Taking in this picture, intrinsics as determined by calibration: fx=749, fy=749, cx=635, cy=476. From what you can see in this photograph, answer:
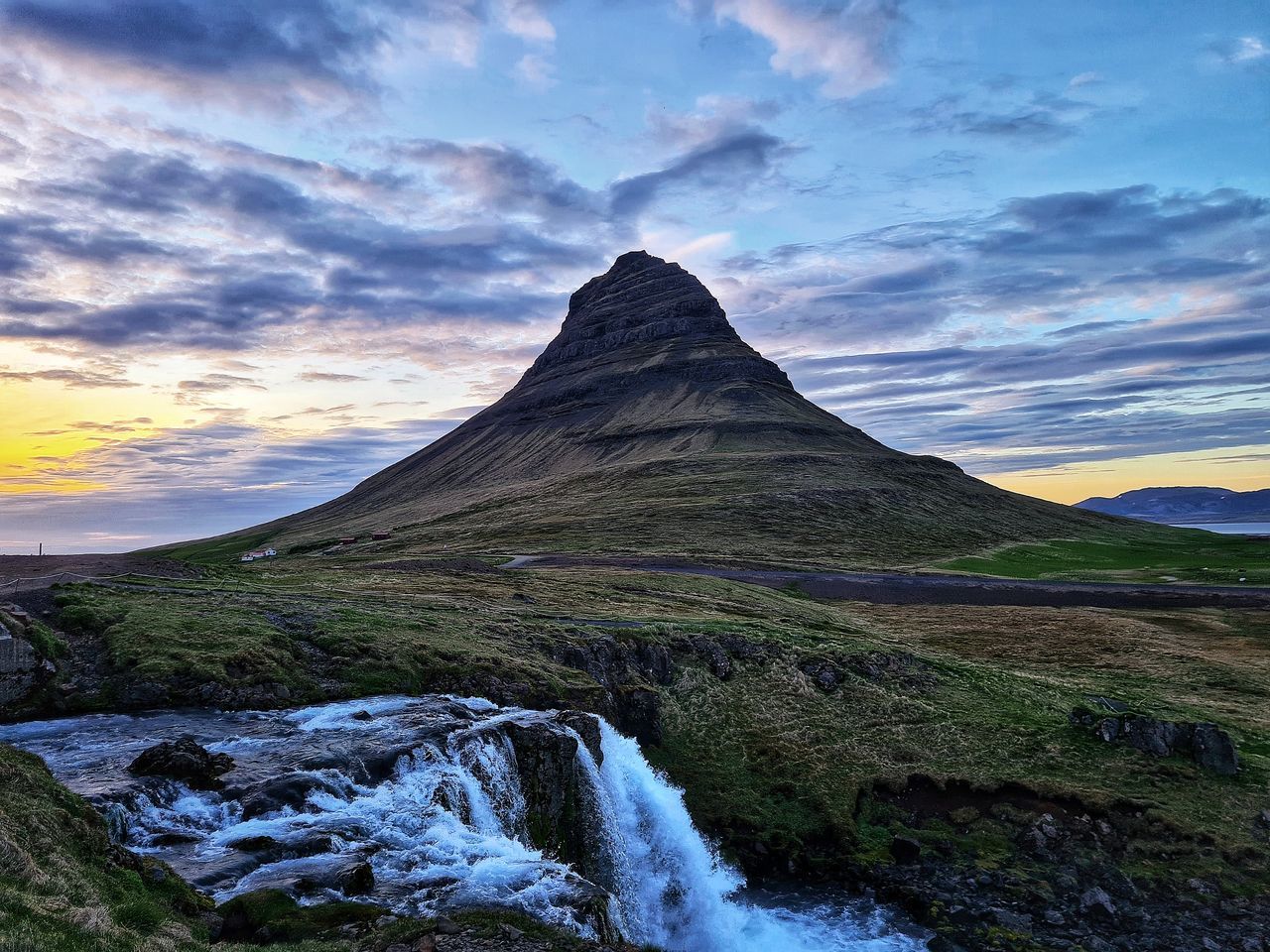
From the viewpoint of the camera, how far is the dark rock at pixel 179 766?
20.8m

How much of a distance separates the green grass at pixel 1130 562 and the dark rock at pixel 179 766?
116 metres

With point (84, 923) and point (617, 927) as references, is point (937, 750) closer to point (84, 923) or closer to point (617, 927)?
point (617, 927)

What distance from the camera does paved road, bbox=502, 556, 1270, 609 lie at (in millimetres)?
88938

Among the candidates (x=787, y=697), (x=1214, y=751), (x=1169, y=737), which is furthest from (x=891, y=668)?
(x=1214, y=751)

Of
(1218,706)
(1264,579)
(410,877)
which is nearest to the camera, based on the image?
(410,877)

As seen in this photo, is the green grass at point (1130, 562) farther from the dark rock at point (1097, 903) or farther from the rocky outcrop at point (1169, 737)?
the dark rock at point (1097, 903)

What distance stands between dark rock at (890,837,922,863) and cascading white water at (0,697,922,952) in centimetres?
386

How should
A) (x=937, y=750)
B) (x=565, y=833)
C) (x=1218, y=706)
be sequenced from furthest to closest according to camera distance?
1. (x=1218, y=706)
2. (x=937, y=750)
3. (x=565, y=833)

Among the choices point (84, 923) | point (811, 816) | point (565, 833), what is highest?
point (84, 923)

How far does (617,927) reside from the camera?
60.3ft

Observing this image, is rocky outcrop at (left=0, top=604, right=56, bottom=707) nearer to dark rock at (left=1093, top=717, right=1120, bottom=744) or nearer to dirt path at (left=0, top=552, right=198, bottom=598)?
dirt path at (left=0, top=552, right=198, bottom=598)

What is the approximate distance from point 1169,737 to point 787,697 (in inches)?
728

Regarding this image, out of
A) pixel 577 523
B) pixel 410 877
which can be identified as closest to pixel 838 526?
pixel 577 523

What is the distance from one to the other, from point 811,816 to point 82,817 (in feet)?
86.9
